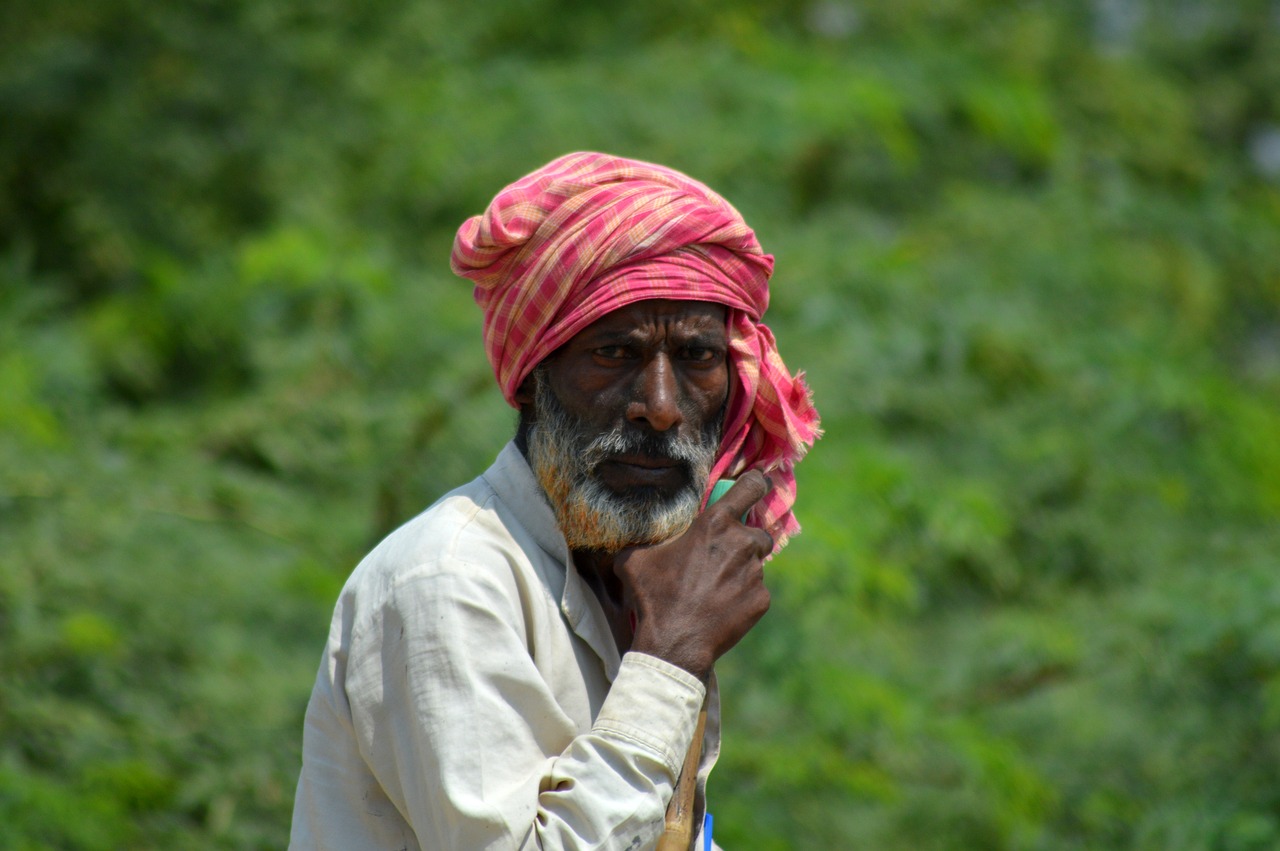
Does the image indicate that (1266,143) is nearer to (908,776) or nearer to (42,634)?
(908,776)

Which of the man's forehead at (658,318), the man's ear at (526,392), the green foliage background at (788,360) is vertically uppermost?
Answer: the man's forehead at (658,318)

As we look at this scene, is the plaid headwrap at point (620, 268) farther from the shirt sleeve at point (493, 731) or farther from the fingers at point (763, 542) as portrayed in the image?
the shirt sleeve at point (493, 731)

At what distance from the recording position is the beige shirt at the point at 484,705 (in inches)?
65.4

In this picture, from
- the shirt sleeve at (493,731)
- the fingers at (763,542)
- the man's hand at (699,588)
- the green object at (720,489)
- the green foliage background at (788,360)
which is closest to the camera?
the shirt sleeve at (493,731)

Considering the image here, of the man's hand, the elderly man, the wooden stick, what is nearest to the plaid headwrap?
the elderly man

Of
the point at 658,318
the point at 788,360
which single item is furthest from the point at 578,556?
the point at 788,360

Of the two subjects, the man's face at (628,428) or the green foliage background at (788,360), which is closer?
the man's face at (628,428)

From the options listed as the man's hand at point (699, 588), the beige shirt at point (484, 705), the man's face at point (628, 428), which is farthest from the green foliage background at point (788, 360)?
the man's hand at point (699, 588)

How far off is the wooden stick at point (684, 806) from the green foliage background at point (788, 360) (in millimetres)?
1937

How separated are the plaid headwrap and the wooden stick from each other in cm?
39

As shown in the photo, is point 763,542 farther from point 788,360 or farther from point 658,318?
point 788,360

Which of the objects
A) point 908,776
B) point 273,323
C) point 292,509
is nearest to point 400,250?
point 273,323

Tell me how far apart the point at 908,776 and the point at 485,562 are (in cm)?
261

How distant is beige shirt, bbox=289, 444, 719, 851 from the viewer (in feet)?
5.45
